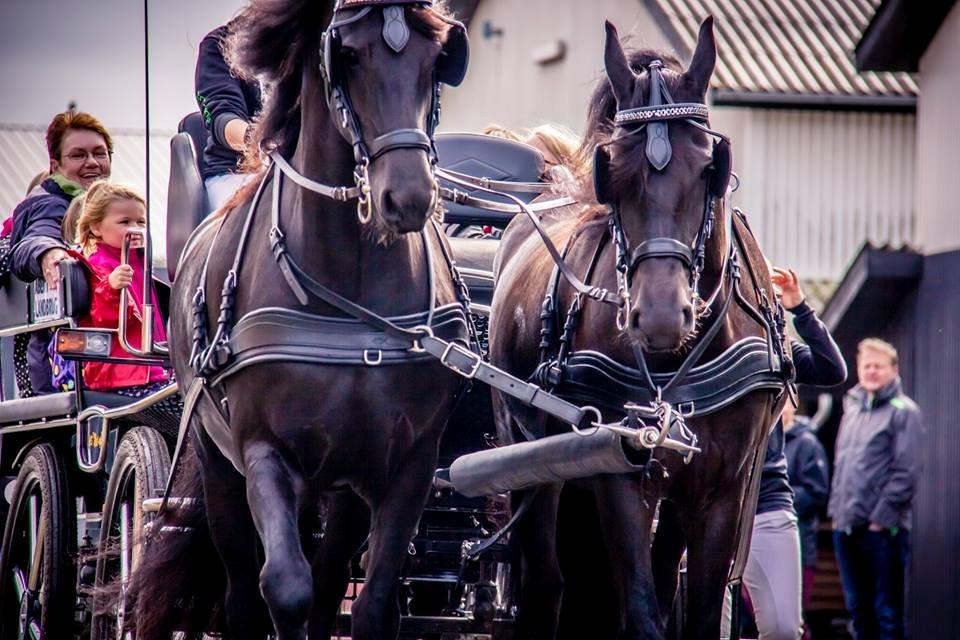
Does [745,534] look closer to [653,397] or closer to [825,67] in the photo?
[653,397]

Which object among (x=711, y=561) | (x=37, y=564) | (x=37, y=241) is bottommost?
(x=37, y=564)

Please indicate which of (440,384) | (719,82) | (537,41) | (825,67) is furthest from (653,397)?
(537,41)

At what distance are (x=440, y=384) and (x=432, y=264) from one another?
38 centimetres

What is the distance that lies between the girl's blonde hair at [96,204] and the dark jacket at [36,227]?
4.3 inches

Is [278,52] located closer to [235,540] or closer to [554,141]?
[235,540]

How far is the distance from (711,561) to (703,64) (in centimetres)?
151

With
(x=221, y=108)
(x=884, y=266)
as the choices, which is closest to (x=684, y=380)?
(x=221, y=108)

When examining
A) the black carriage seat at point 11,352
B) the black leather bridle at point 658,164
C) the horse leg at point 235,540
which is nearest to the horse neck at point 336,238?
the black leather bridle at point 658,164

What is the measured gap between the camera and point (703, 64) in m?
5.20

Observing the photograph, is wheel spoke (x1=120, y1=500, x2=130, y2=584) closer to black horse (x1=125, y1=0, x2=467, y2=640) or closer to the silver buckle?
black horse (x1=125, y1=0, x2=467, y2=640)

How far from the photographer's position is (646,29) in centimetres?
1997

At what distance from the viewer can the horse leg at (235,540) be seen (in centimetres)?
577

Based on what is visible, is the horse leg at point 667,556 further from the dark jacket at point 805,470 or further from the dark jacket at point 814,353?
the dark jacket at point 805,470

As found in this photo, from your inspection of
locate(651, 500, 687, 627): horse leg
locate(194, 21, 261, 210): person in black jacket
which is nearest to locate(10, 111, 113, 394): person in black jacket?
locate(194, 21, 261, 210): person in black jacket
